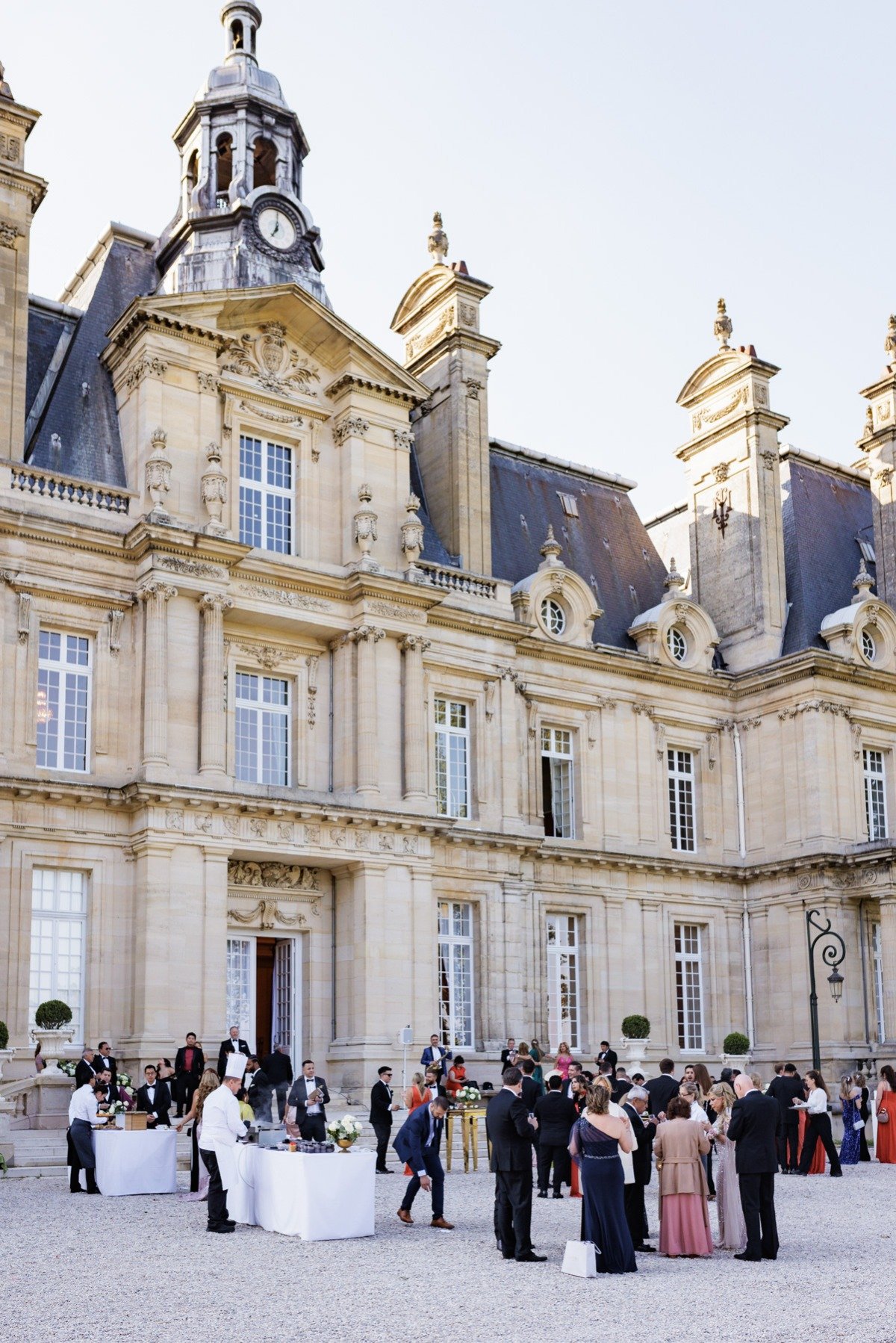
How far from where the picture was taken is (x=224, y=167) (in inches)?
1169

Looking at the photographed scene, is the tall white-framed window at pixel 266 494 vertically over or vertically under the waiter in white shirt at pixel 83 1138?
over

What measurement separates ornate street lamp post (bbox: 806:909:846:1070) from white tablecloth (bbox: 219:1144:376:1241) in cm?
1413

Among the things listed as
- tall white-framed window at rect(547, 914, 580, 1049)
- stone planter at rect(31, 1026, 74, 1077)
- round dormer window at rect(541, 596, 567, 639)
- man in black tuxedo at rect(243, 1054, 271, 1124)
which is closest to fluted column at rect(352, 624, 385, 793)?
round dormer window at rect(541, 596, 567, 639)

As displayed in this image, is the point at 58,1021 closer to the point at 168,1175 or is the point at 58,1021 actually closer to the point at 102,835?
the point at 102,835

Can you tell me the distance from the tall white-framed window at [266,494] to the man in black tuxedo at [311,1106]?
35.1 feet

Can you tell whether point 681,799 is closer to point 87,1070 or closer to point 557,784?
point 557,784

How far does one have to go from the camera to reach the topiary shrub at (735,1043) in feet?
97.7

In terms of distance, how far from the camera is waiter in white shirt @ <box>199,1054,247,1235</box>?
44.1 ft

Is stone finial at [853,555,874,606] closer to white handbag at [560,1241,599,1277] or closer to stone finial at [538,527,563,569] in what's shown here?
stone finial at [538,527,563,569]

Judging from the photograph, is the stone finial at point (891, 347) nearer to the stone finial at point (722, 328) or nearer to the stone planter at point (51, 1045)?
the stone finial at point (722, 328)

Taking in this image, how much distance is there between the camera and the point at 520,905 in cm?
2798

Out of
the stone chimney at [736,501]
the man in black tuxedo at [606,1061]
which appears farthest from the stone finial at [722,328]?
the man in black tuxedo at [606,1061]

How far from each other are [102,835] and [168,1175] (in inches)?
291

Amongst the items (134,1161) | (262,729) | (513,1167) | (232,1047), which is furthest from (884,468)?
(513,1167)
